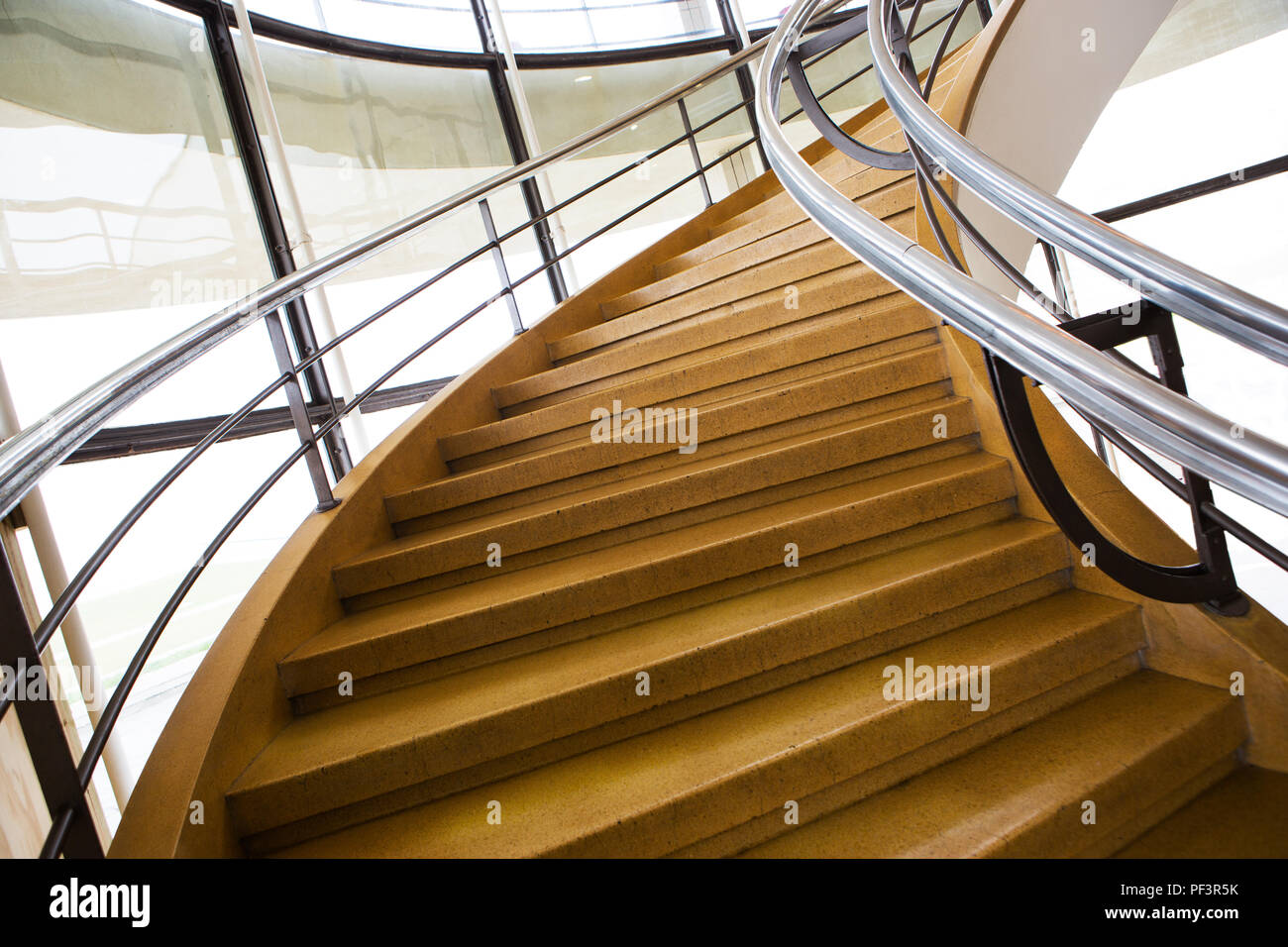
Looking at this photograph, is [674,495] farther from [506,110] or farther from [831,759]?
[506,110]

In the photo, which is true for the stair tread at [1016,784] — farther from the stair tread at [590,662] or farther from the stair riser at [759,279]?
the stair riser at [759,279]

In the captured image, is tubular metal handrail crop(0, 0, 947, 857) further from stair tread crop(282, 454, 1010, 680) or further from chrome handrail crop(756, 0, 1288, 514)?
chrome handrail crop(756, 0, 1288, 514)

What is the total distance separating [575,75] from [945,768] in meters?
5.89

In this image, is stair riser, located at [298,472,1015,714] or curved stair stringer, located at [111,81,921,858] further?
stair riser, located at [298,472,1015,714]

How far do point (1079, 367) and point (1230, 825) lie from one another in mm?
1042

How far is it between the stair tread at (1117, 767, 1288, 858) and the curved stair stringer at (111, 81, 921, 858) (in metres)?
1.84

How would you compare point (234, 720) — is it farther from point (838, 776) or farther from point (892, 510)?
point (892, 510)

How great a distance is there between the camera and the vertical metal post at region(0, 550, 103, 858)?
1074 millimetres

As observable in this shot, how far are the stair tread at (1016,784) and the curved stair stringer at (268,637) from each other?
1.18 m

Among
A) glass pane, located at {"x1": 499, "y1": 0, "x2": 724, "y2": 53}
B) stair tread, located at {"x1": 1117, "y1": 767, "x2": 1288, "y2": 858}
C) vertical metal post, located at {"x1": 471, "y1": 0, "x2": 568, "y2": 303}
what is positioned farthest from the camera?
glass pane, located at {"x1": 499, "y1": 0, "x2": 724, "y2": 53}

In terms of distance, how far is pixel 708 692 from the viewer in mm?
1708

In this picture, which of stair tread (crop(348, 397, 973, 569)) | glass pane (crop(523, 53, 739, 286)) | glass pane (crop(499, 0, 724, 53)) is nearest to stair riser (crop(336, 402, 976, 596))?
stair tread (crop(348, 397, 973, 569))

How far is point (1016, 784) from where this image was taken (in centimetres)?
143
